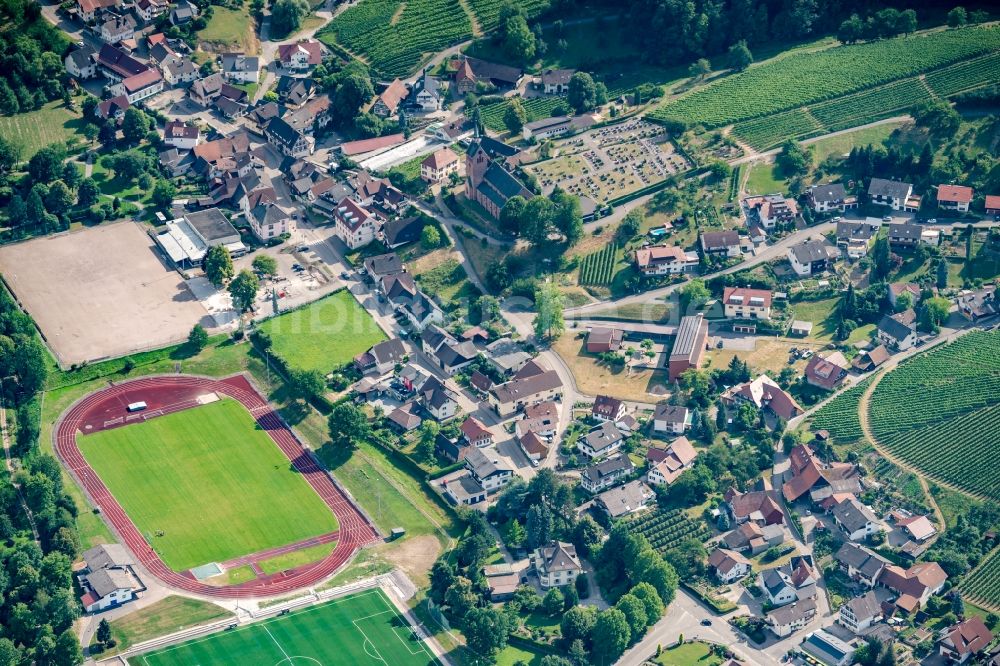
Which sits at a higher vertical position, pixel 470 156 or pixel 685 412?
pixel 470 156

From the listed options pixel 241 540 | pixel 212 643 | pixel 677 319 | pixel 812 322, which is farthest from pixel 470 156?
pixel 212 643

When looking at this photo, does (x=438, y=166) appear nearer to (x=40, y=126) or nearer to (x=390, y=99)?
(x=390, y=99)

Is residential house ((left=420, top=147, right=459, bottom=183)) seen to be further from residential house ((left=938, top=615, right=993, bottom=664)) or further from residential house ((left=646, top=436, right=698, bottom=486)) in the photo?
residential house ((left=938, top=615, right=993, bottom=664))

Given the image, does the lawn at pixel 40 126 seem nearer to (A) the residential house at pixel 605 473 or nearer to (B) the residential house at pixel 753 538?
(A) the residential house at pixel 605 473

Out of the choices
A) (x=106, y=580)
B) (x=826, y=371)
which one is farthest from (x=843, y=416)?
(x=106, y=580)

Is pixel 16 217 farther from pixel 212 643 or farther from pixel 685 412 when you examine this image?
pixel 685 412

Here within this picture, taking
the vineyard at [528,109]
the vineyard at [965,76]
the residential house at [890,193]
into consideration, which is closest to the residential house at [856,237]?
the residential house at [890,193]
